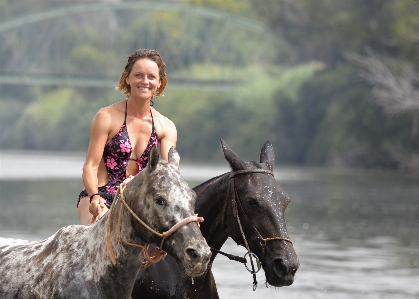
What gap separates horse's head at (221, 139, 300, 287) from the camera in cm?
675

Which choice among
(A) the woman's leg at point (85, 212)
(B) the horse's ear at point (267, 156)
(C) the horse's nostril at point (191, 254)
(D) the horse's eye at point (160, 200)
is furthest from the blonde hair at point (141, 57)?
(C) the horse's nostril at point (191, 254)

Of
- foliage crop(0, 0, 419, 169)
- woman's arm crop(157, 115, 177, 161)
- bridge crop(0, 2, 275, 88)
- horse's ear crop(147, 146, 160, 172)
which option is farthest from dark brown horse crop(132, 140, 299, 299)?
bridge crop(0, 2, 275, 88)

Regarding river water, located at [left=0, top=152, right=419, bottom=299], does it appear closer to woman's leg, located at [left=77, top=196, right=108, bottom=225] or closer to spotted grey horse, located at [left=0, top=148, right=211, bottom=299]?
woman's leg, located at [left=77, top=196, right=108, bottom=225]

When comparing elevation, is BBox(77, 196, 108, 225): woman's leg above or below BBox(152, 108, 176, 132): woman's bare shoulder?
below

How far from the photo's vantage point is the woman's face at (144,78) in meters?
6.82

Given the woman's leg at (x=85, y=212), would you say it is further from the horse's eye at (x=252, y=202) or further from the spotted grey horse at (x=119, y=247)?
the horse's eye at (x=252, y=202)

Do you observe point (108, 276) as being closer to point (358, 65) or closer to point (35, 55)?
point (358, 65)

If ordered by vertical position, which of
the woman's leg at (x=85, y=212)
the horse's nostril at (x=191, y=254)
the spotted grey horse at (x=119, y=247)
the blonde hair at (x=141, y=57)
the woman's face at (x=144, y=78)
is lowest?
the horse's nostril at (x=191, y=254)

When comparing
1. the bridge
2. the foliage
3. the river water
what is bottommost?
the river water

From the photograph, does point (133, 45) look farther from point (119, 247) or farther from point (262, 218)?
point (119, 247)

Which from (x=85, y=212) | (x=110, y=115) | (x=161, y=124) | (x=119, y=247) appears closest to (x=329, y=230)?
(x=161, y=124)

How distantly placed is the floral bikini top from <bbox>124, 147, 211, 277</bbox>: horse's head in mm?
1442

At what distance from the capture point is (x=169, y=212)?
534 cm

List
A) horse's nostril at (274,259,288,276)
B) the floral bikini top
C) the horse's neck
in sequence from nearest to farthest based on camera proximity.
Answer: horse's nostril at (274,259,288,276) → the floral bikini top → the horse's neck
